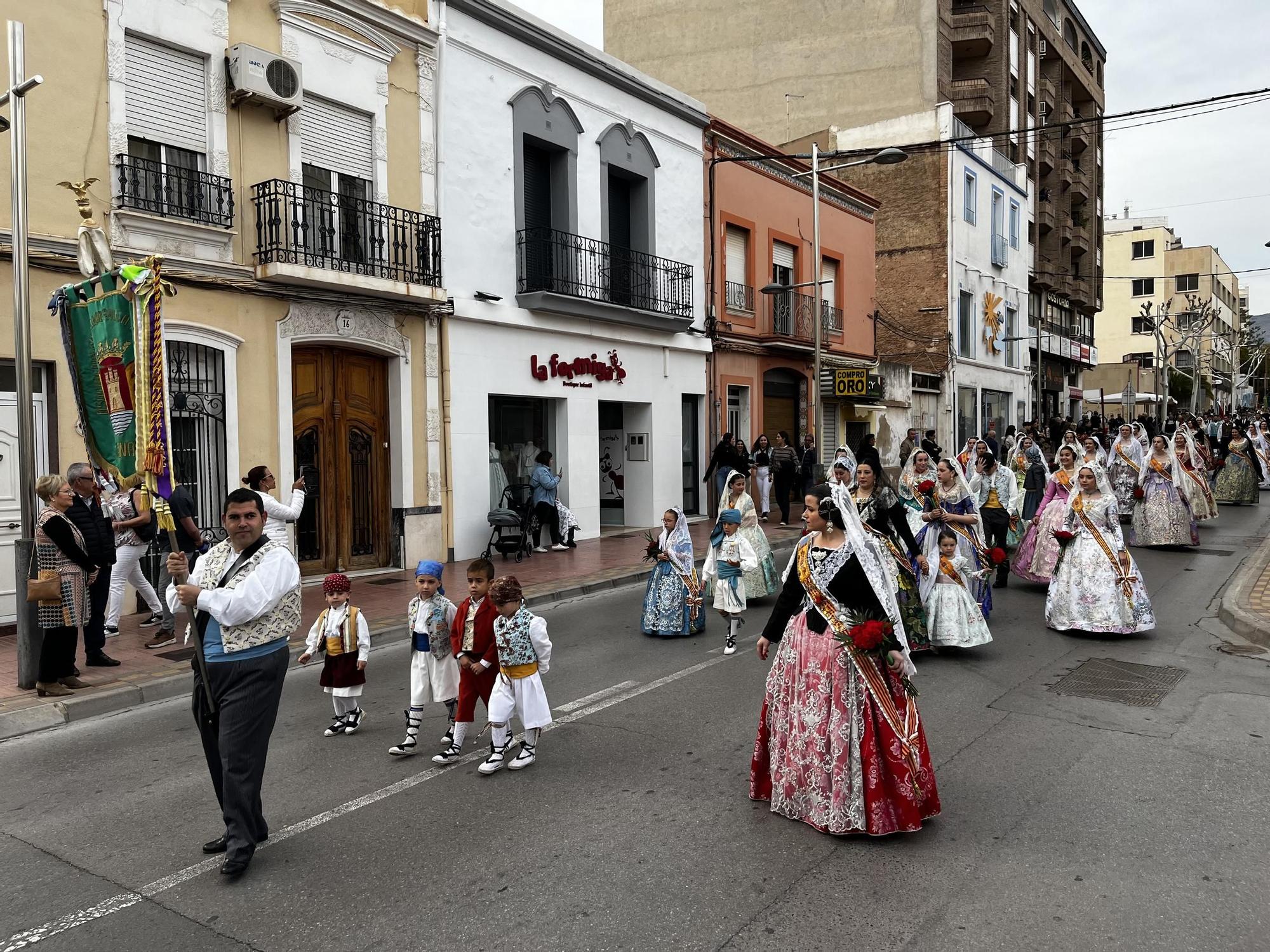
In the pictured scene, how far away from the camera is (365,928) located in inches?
148

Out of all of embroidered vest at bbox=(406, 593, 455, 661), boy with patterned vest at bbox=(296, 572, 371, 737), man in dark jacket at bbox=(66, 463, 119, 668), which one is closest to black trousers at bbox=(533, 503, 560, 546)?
man in dark jacket at bbox=(66, 463, 119, 668)

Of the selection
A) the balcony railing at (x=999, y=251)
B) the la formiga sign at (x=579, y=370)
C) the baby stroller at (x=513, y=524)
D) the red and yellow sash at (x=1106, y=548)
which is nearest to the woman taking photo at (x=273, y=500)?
the baby stroller at (x=513, y=524)

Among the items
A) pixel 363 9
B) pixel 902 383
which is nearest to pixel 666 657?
pixel 363 9

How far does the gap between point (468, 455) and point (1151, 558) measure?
10.2m

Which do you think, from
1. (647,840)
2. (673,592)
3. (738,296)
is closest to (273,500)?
(673,592)

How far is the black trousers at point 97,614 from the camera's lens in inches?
314

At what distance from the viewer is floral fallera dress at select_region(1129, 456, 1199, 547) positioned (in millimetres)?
14773

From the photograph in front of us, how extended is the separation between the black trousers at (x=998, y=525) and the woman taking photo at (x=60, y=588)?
384 inches

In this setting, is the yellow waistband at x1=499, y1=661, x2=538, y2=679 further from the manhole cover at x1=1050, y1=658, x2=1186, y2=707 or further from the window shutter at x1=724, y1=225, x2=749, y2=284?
the window shutter at x1=724, y1=225, x2=749, y2=284

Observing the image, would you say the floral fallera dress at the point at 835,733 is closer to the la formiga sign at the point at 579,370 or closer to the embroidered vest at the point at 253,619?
the embroidered vest at the point at 253,619

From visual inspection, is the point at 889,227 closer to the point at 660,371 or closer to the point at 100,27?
the point at 660,371

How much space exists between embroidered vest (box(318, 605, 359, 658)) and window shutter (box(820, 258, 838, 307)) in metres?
19.9

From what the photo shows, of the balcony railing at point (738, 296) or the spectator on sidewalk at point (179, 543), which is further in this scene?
the balcony railing at point (738, 296)

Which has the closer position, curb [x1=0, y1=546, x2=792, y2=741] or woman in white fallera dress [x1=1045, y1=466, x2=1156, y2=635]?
curb [x1=0, y1=546, x2=792, y2=741]
